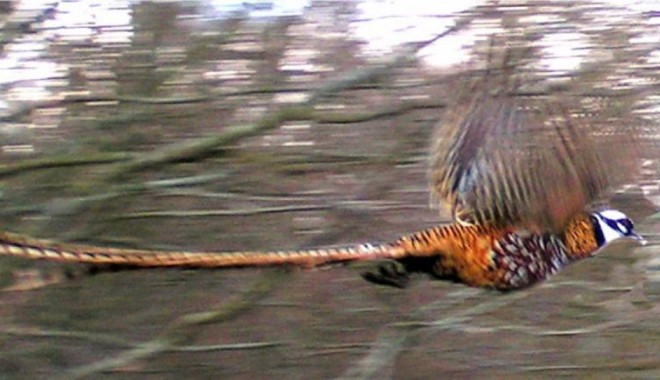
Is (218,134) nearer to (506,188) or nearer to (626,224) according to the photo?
(506,188)

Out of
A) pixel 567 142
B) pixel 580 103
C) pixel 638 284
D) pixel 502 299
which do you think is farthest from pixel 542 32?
pixel 638 284

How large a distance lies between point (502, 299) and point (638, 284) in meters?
0.55

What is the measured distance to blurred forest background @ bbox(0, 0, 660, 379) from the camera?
284 centimetres

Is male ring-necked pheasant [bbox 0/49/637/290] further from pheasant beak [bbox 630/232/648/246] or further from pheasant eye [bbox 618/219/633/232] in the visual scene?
pheasant beak [bbox 630/232/648/246]

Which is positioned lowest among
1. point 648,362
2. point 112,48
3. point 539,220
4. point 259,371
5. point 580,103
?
point 648,362

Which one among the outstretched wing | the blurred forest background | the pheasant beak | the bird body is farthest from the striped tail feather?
the pheasant beak

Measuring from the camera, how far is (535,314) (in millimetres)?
3705

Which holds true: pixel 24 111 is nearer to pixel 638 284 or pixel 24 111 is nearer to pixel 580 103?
pixel 580 103

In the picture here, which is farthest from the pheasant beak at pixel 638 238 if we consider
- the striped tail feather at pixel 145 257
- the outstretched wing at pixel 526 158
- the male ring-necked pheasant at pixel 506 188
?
the striped tail feather at pixel 145 257

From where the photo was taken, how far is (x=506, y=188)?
245 centimetres

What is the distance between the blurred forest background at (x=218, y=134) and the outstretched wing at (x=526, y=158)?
147mm

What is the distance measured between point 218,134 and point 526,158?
0.93 m

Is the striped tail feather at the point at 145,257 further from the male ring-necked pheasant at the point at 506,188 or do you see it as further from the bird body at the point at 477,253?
the male ring-necked pheasant at the point at 506,188

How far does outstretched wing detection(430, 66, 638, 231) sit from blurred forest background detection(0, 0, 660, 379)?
147 millimetres
